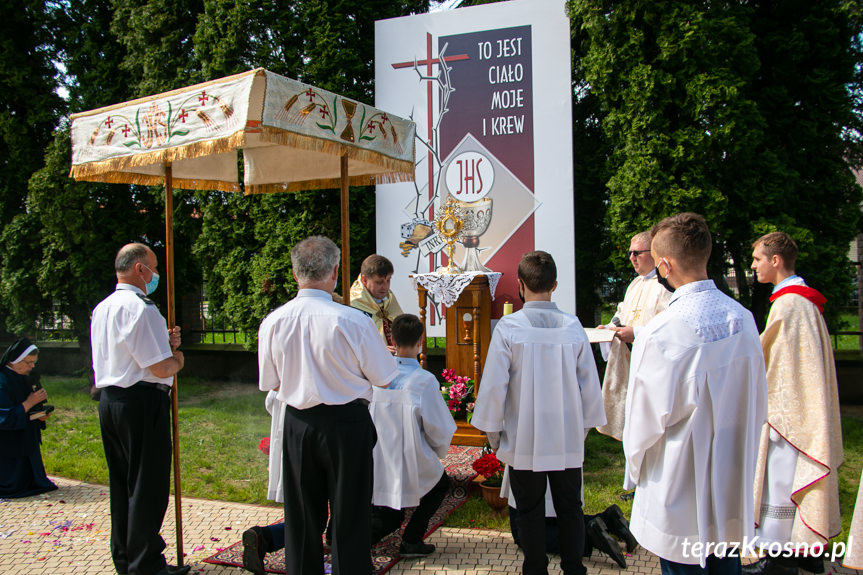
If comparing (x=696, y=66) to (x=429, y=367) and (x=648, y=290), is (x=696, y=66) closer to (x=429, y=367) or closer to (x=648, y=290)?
(x=648, y=290)

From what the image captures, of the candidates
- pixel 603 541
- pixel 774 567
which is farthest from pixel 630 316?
pixel 774 567

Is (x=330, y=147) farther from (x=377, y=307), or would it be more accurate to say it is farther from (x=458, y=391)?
(x=458, y=391)

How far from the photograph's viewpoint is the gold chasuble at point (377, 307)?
534 centimetres

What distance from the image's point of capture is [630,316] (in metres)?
5.05

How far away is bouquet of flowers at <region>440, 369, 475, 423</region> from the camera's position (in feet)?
19.5

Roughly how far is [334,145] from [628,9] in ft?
14.9

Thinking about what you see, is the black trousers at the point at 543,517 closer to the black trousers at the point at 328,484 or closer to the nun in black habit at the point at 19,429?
the black trousers at the point at 328,484

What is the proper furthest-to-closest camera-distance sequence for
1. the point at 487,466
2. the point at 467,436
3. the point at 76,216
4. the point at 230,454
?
the point at 76,216, the point at 230,454, the point at 467,436, the point at 487,466

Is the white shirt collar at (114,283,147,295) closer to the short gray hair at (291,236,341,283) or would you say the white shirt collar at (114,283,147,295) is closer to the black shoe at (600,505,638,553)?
the short gray hair at (291,236,341,283)

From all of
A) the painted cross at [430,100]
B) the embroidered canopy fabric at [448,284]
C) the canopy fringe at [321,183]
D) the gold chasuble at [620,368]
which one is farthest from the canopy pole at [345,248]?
the painted cross at [430,100]

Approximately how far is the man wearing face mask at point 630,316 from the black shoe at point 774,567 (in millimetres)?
1353

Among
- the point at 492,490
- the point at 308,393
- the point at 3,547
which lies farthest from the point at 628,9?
the point at 3,547

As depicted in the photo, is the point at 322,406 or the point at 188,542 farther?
the point at 188,542

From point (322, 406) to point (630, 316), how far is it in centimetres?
297
